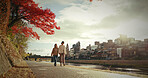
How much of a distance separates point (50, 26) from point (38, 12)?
1587 mm

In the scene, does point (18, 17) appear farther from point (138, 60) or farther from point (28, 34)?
point (138, 60)

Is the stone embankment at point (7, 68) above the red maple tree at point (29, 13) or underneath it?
underneath

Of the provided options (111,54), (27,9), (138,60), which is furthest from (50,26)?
(111,54)

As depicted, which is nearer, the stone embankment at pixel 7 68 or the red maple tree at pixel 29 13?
the stone embankment at pixel 7 68

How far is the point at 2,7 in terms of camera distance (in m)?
5.18

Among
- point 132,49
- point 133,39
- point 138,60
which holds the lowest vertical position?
point 138,60

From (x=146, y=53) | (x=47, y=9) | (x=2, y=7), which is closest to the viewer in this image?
(x=2, y=7)

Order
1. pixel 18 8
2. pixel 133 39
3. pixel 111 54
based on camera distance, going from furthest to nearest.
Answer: pixel 133 39 → pixel 111 54 → pixel 18 8

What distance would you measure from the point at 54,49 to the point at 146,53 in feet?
370

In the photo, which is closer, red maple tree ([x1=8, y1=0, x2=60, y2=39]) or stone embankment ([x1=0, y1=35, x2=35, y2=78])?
stone embankment ([x1=0, y1=35, x2=35, y2=78])

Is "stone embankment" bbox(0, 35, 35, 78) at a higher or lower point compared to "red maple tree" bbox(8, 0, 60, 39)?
lower

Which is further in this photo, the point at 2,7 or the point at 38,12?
the point at 38,12

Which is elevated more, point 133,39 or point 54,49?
point 133,39

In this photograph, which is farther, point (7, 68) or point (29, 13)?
point (29, 13)
